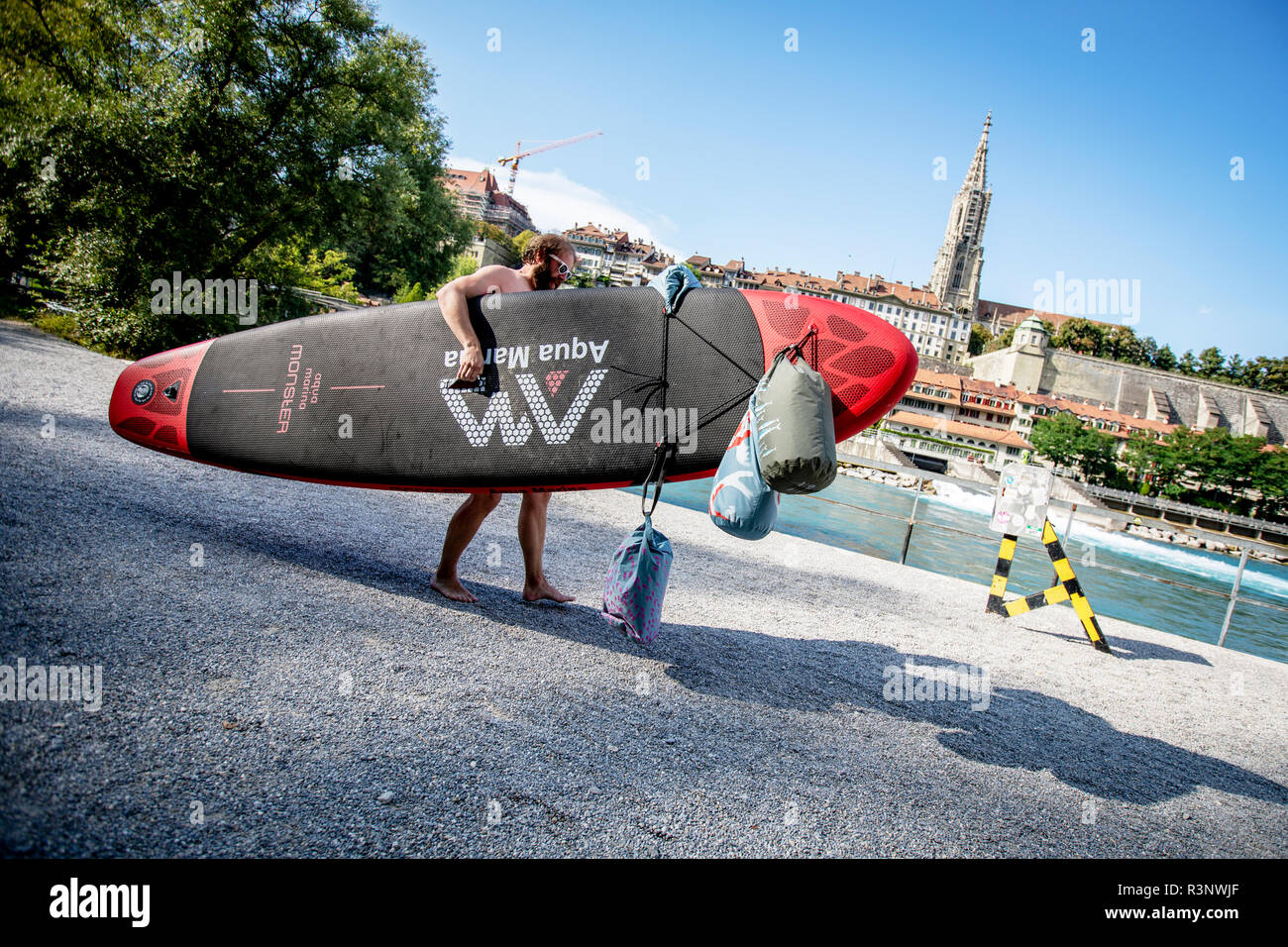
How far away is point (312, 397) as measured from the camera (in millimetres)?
3795

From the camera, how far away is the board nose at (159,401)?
13.3 ft

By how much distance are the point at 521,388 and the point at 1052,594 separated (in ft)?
15.0

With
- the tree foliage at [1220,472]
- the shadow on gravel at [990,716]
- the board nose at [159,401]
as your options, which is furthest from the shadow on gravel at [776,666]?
the tree foliage at [1220,472]

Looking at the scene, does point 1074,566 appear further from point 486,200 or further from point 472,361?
point 486,200

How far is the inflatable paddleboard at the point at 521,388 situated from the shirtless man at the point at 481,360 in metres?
0.10

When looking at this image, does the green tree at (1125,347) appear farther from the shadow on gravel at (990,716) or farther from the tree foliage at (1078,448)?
the shadow on gravel at (990,716)

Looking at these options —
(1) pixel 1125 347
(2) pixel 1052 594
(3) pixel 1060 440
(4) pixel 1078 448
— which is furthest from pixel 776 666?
Answer: (1) pixel 1125 347

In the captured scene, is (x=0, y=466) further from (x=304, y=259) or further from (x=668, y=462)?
(x=304, y=259)

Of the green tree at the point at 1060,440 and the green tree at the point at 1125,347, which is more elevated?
the green tree at the point at 1125,347

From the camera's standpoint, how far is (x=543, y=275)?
364 centimetres

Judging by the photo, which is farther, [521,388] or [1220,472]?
[1220,472]

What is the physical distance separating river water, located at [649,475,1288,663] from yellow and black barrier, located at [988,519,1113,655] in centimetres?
36
